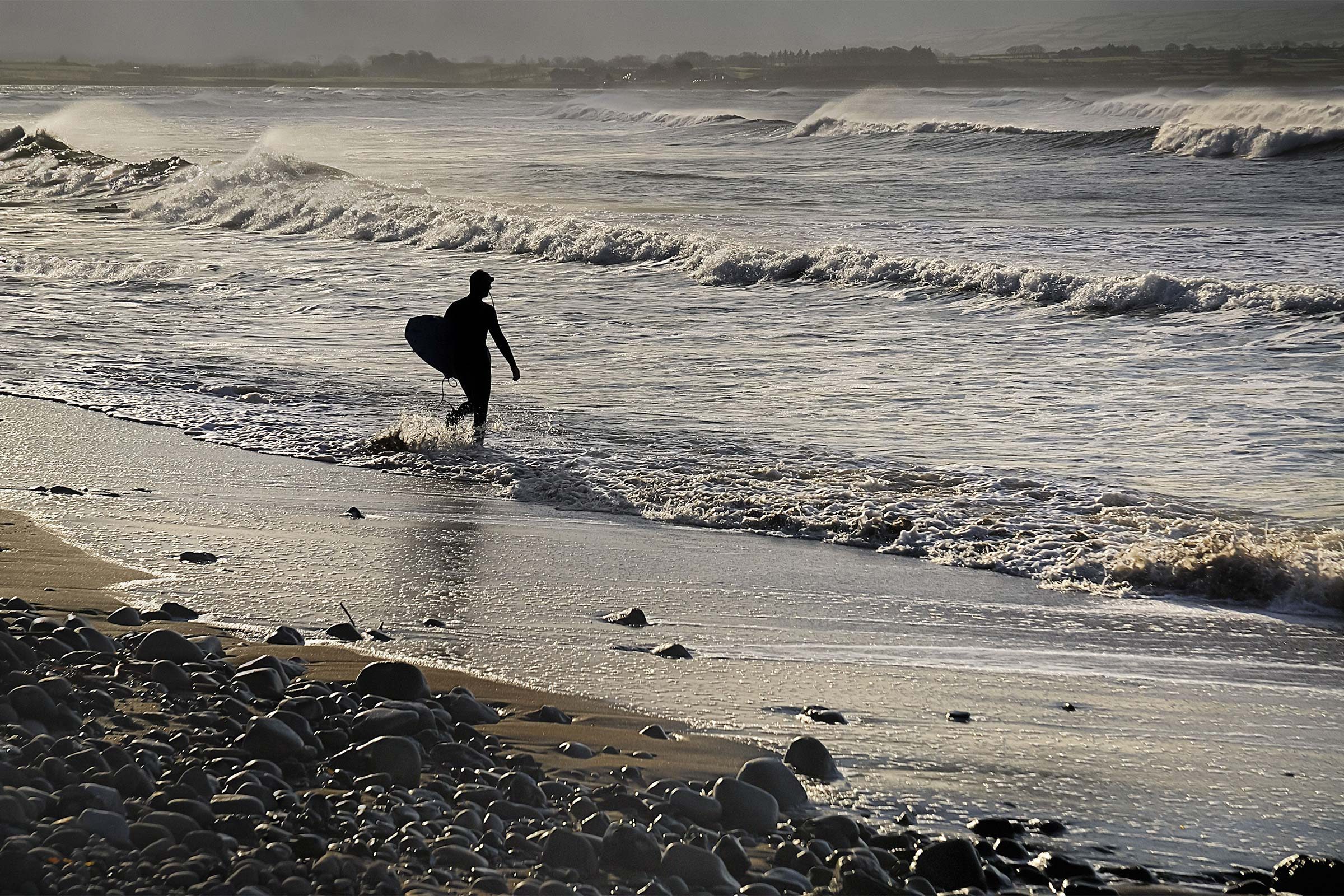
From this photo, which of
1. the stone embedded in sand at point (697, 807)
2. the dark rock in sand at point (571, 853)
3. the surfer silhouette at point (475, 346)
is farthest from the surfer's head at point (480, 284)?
the dark rock in sand at point (571, 853)

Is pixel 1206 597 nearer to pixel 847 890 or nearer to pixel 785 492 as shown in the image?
pixel 785 492

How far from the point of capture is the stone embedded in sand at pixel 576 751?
371 centimetres

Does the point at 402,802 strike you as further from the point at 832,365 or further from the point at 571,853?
the point at 832,365

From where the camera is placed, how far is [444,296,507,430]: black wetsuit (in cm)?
912

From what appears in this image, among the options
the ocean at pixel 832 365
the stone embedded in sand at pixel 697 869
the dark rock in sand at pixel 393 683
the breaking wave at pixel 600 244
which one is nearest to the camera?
the stone embedded in sand at pixel 697 869

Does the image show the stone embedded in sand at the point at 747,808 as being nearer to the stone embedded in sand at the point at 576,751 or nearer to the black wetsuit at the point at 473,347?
the stone embedded in sand at the point at 576,751

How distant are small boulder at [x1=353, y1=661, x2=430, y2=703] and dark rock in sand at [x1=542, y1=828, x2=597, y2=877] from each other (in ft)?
3.72

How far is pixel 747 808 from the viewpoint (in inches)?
131

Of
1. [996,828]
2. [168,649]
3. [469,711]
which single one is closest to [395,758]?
[469,711]

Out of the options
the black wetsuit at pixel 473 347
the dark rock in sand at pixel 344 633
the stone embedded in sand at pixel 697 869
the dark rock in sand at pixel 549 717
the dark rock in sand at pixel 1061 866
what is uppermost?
the black wetsuit at pixel 473 347

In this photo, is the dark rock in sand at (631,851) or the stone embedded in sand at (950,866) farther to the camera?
the stone embedded in sand at (950,866)

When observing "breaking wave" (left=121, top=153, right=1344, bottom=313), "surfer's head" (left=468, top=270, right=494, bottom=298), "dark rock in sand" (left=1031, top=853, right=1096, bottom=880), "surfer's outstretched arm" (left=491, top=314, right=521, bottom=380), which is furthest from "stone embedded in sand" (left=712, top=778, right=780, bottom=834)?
"breaking wave" (left=121, top=153, right=1344, bottom=313)

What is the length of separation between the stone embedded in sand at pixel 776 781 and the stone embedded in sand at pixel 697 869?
1.59 ft

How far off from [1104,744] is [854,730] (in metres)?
0.82
